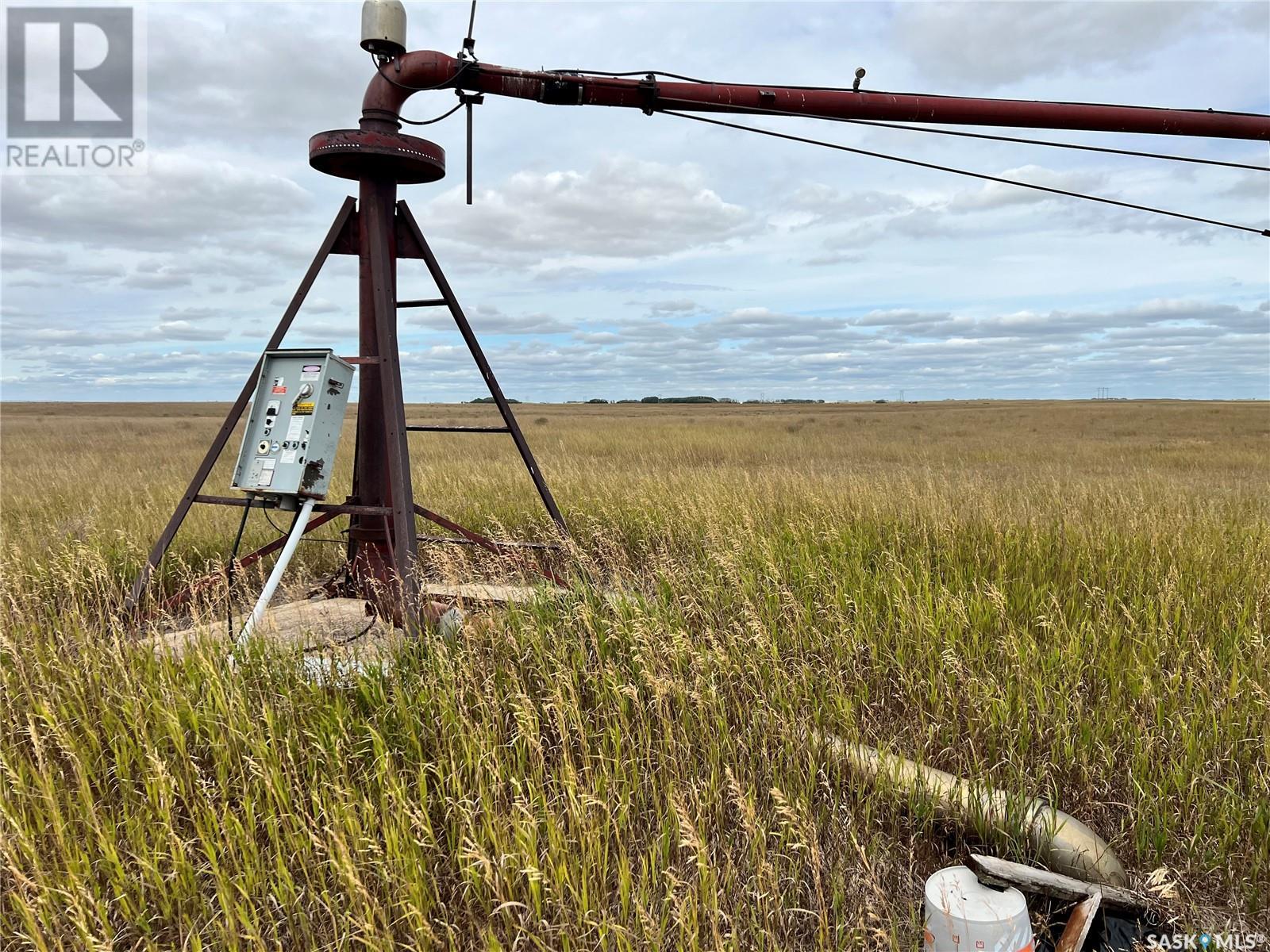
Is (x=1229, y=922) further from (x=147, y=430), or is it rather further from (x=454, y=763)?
(x=147, y=430)

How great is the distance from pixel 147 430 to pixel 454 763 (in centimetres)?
3797

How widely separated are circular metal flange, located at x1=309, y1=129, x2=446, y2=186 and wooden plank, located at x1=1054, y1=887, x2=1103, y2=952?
593cm

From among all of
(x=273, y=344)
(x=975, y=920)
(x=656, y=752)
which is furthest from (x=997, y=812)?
(x=273, y=344)

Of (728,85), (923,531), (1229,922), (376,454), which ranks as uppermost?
(728,85)

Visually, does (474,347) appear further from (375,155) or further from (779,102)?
(779,102)

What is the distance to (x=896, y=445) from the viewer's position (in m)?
23.6

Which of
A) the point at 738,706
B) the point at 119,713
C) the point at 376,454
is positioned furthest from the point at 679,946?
the point at 376,454

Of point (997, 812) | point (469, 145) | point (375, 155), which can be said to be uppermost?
point (469, 145)

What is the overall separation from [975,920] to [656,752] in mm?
1531

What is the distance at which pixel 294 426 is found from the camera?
5.34 meters

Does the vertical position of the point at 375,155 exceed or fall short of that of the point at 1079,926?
it exceeds it

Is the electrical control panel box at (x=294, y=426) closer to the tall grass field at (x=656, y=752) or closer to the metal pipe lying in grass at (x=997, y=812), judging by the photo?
the tall grass field at (x=656, y=752)

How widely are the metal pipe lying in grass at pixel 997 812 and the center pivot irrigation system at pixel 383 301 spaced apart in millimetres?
2992

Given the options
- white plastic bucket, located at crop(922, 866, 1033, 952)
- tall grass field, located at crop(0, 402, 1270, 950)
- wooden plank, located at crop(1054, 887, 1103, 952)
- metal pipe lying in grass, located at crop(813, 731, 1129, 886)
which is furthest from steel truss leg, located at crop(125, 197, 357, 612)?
wooden plank, located at crop(1054, 887, 1103, 952)
